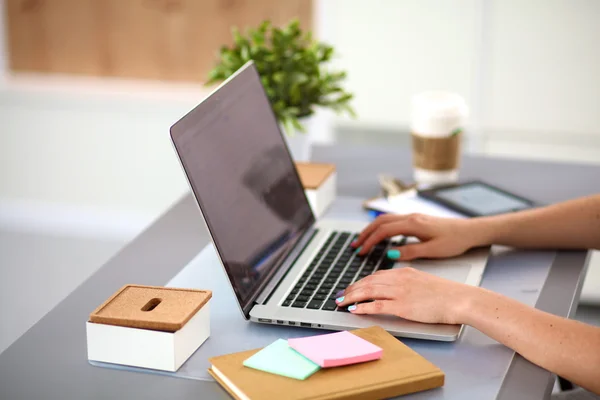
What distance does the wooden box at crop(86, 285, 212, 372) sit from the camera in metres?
0.98

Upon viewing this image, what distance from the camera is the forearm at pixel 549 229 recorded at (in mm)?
1363

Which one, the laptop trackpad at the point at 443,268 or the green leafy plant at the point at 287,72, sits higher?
the green leafy plant at the point at 287,72

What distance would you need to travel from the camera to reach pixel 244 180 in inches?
48.8

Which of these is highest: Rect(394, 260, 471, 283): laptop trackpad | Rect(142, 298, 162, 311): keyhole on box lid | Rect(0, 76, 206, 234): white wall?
Rect(142, 298, 162, 311): keyhole on box lid

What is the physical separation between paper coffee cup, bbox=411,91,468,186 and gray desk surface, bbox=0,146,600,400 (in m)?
0.09

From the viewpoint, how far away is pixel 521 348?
1.02m

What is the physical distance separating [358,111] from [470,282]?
190 centimetres

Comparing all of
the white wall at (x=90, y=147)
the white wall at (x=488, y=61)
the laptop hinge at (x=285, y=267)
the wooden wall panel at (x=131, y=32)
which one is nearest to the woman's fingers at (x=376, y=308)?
the laptop hinge at (x=285, y=267)

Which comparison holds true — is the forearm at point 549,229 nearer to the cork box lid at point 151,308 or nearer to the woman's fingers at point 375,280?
the woman's fingers at point 375,280

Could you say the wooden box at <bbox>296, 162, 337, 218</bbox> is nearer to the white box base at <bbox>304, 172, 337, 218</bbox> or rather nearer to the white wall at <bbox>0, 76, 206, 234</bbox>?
the white box base at <bbox>304, 172, 337, 218</bbox>

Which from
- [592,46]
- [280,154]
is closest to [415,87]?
[592,46]

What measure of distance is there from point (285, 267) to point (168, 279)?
0.18 m

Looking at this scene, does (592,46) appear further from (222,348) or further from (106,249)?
(222,348)

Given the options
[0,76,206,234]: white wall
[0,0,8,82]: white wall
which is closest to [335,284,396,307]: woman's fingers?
[0,76,206,234]: white wall
